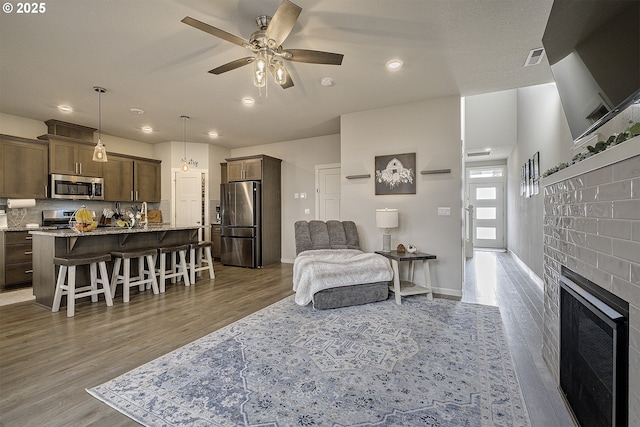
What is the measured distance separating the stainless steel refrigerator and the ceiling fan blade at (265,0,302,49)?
158 inches

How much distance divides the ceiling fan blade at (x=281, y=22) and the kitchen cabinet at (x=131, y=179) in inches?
204

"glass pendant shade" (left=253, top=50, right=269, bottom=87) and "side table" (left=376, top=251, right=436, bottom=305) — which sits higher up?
"glass pendant shade" (left=253, top=50, right=269, bottom=87)

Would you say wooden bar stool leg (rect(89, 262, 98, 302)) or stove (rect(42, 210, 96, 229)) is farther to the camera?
stove (rect(42, 210, 96, 229))

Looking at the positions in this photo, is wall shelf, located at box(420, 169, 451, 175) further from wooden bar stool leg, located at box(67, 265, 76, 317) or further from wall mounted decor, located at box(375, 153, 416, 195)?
wooden bar stool leg, located at box(67, 265, 76, 317)

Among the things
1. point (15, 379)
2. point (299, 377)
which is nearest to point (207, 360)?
point (299, 377)

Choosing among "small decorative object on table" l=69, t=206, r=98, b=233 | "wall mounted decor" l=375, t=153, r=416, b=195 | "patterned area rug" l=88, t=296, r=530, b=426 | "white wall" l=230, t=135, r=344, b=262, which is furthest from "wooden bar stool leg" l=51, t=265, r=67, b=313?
"wall mounted decor" l=375, t=153, r=416, b=195

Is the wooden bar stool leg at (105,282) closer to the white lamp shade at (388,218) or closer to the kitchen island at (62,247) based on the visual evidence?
the kitchen island at (62,247)

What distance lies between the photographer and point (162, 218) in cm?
671

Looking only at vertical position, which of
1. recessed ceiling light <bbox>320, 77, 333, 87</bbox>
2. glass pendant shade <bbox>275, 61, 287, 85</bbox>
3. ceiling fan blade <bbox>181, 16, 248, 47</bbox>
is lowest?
glass pendant shade <bbox>275, 61, 287, 85</bbox>

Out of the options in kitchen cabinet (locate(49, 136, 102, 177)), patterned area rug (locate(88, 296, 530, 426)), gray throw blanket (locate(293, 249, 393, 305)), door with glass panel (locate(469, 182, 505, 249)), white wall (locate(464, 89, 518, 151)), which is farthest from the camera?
door with glass panel (locate(469, 182, 505, 249))

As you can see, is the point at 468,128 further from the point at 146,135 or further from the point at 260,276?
the point at 146,135

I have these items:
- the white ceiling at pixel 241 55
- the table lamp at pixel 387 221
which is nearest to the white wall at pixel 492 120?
the white ceiling at pixel 241 55

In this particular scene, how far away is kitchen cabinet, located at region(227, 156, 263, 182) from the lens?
6.10 metres

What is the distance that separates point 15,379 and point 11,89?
376 cm
